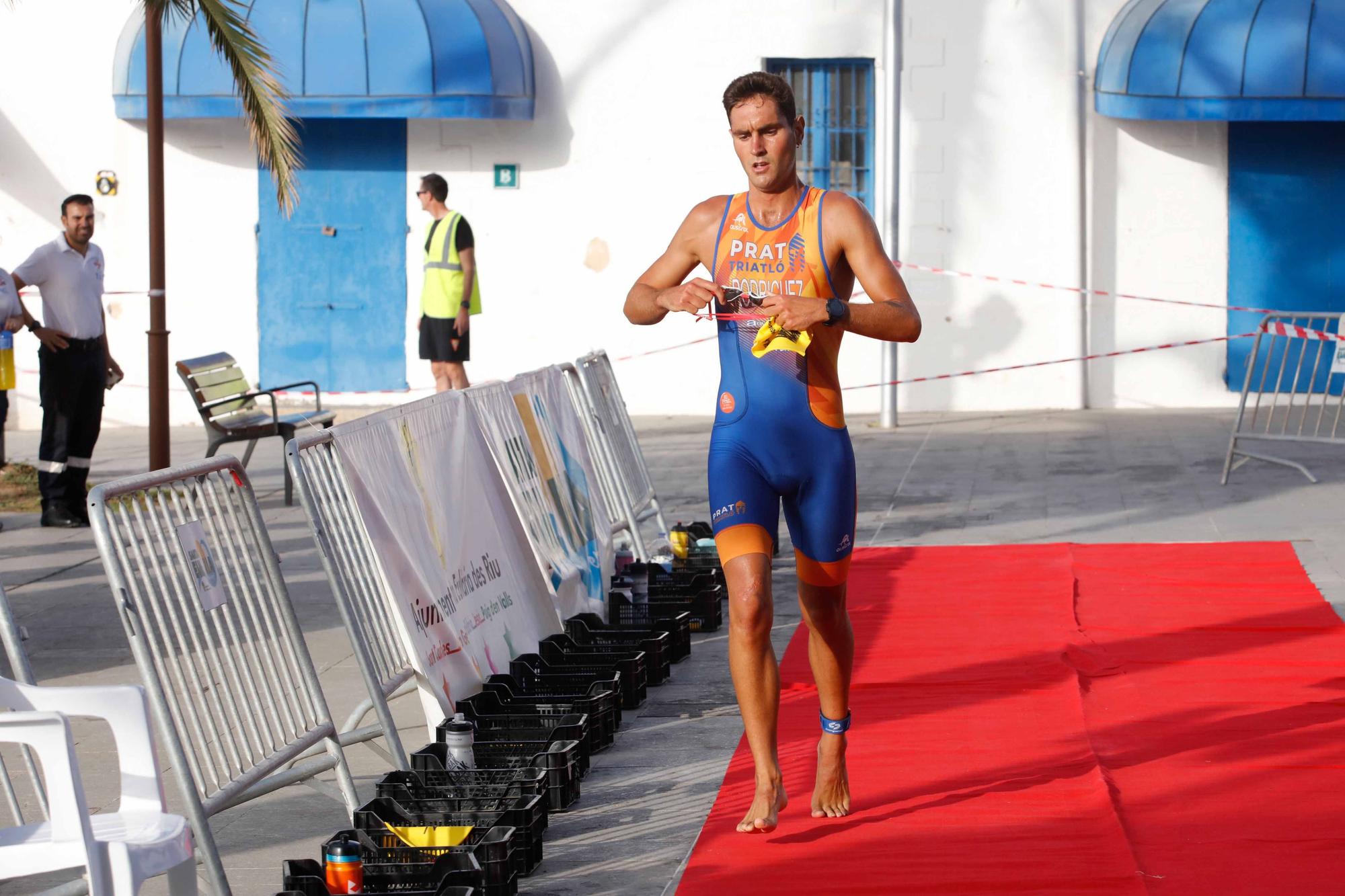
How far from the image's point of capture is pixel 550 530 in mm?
7621

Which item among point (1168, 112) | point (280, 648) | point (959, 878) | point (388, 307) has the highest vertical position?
point (1168, 112)

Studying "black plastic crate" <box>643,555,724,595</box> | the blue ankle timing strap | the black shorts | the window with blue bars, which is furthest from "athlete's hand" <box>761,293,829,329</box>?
the window with blue bars

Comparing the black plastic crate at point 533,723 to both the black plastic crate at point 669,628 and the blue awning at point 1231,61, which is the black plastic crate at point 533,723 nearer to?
the black plastic crate at point 669,628

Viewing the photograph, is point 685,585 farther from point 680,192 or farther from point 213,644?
point 680,192

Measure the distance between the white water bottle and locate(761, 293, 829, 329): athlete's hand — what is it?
172 centimetres

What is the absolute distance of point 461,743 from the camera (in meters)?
5.39

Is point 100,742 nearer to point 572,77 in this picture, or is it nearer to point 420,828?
point 420,828

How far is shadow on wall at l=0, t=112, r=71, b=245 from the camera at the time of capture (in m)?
18.2

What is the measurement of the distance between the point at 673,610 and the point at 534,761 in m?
2.56

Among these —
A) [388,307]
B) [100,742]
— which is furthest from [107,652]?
[388,307]

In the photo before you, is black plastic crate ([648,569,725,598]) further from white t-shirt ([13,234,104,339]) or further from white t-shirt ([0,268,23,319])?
white t-shirt ([0,268,23,319])

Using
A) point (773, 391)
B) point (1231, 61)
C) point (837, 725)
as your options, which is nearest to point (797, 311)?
point (773, 391)

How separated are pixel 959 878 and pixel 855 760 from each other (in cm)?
122

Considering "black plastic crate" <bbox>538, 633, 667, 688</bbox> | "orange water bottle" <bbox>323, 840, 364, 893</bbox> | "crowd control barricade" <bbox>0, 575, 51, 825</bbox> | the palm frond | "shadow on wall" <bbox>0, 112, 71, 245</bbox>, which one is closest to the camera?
"crowd control barricade" <bbox>0, 575, 51, 825</bbox>
